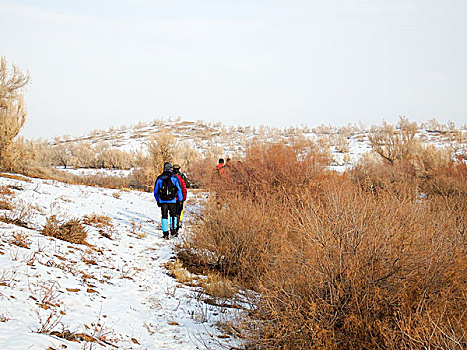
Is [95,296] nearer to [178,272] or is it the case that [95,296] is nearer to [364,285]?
[178,272]

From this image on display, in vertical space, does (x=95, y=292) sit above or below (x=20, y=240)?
below

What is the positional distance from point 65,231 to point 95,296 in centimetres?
228

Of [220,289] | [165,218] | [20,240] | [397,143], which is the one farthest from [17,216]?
[397,143]

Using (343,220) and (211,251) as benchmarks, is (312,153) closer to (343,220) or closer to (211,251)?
(211,251)

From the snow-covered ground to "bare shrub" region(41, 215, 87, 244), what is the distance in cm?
15

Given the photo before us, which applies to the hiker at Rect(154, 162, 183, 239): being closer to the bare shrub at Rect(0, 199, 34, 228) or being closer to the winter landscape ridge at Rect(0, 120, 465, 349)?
the winter landscape ridge at Rect(0, 120, 465, 349)

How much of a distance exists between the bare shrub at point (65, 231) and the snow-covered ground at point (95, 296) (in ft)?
0.50

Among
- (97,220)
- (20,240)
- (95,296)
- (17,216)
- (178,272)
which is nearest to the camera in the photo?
(95,296)

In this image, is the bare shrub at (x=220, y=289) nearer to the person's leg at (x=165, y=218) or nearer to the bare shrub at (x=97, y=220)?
the person's leg at (x=165, y=218)

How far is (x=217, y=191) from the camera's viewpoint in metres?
9.59

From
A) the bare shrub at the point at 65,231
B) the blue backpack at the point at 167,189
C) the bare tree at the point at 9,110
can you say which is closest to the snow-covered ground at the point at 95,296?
the bare shrub at the point at 65,231

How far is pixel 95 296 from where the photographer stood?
3.79m

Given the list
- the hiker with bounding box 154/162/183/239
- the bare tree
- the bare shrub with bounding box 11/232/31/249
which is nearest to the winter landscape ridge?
the bare shrub with bounding box 11/232/31/249

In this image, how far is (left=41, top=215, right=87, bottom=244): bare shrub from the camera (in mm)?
5429
